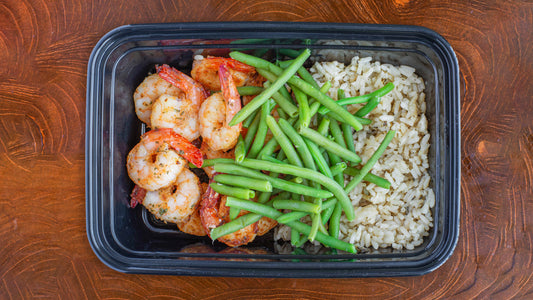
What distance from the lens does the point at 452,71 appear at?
1.82 m

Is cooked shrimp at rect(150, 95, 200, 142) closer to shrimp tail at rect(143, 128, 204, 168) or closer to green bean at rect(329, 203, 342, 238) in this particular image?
shrimp tail at rect(143, 128, 204, 168)

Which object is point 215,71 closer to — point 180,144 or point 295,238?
point 180,144

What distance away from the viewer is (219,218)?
1.92m

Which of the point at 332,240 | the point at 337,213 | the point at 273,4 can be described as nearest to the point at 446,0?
the point at 273,4

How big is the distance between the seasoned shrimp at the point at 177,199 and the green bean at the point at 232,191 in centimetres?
12

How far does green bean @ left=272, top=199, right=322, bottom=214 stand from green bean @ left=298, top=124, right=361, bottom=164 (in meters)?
0.29

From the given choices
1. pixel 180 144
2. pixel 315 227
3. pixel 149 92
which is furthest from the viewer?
pixel 149 92

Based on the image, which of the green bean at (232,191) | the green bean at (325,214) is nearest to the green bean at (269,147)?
the green bean at (232,191)

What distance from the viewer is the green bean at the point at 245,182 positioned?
179 centimetres

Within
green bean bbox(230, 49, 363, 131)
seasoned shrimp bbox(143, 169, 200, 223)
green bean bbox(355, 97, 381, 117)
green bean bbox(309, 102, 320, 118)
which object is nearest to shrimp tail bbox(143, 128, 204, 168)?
seasoned shrimp bbox(143, 169, 200, 223)

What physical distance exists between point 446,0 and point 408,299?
1594 millimetres

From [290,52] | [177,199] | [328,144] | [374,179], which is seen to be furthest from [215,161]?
[374,179]

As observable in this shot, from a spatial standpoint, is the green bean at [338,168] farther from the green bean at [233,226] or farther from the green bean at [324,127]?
the green bean at [233,226]

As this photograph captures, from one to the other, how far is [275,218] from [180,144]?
600mm
